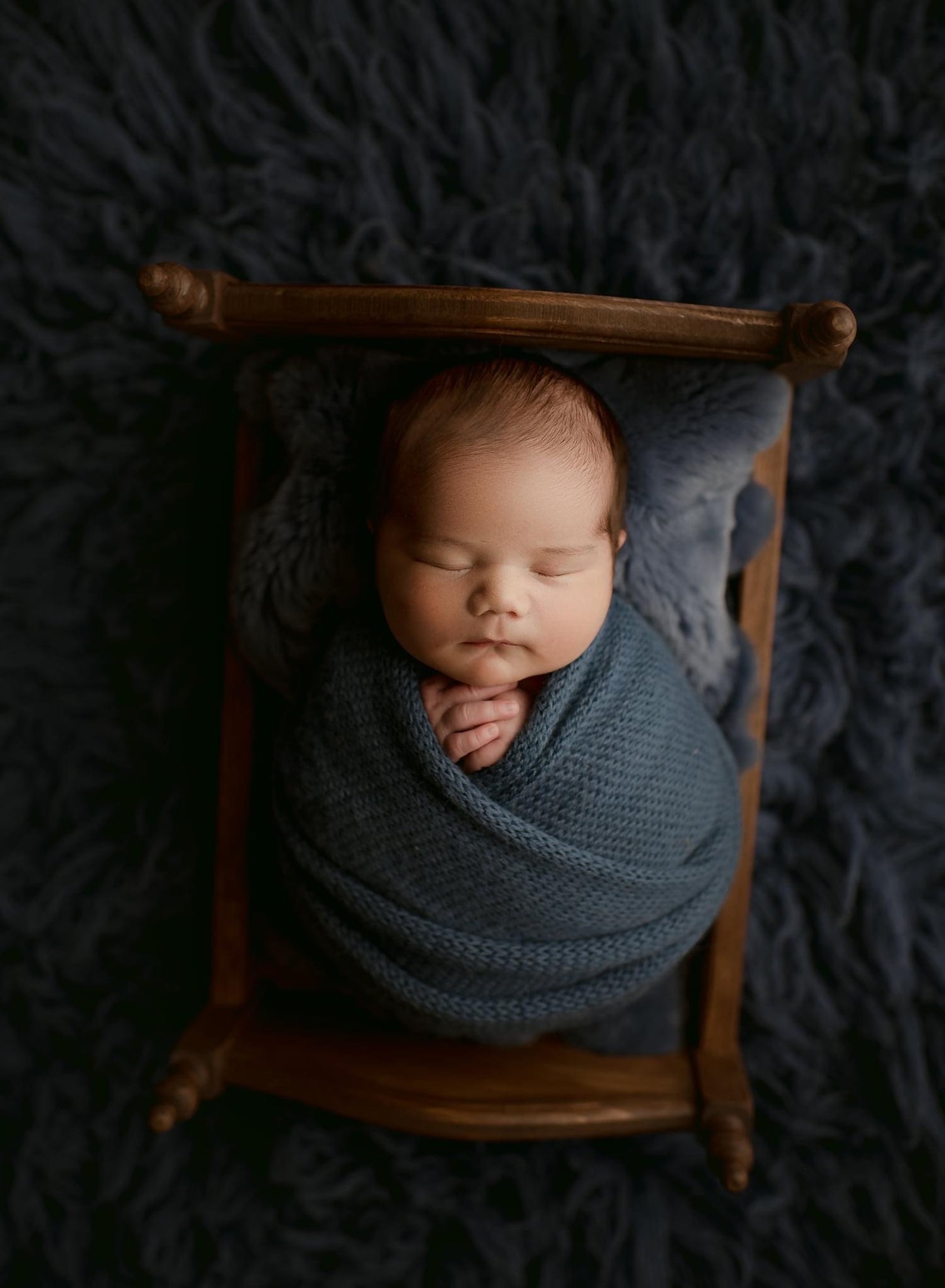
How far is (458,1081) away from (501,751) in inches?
13.6

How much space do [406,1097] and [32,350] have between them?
0.82 metres

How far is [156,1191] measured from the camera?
3.37 ft

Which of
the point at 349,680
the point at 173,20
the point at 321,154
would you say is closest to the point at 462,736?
the point at 349,680

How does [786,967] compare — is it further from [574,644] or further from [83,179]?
A: [83,179]

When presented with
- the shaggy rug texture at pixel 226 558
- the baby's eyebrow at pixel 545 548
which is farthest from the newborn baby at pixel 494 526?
the shaggy rug texture at pixel 226 558

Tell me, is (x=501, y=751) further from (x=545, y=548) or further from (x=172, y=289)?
(x=172, y=289)

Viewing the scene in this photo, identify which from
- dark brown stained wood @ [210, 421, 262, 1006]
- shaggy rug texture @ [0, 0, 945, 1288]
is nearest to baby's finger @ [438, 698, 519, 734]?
dark brown stained wood @ [210, 421, 262, 1006]

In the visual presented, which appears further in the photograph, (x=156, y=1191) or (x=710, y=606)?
(x=156, y=1191)

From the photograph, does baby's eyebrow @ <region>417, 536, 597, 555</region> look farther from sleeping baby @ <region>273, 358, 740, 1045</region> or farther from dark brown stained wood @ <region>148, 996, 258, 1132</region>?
dark brown stained wood @ <region>148, 996, 258, 1132</region>

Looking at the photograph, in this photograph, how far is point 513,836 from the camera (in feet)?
2.43

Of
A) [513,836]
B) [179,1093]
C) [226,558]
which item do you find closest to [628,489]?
[513,836]

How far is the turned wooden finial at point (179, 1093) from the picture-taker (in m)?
0.84

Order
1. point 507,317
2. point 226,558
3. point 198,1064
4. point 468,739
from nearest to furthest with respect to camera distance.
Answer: point 507,317, point 468,739, point 198,1064, point 226,558

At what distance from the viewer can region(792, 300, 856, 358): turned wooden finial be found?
637 millimetres
